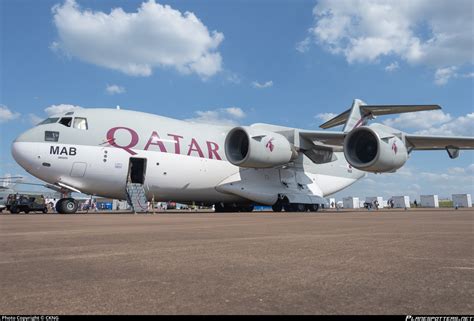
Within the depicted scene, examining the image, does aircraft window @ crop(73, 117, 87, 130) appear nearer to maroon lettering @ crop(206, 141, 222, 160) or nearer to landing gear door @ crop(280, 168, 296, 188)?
maroon lettering @ crop(206, 141, 222, 160)

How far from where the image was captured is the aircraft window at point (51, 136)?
1452 centimetres

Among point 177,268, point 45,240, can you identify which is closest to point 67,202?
point 45,240

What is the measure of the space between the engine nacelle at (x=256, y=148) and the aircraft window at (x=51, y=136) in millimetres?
6639

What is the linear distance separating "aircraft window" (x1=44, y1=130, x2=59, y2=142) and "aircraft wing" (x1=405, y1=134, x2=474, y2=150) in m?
14.5

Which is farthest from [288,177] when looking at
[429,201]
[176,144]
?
[429,201]

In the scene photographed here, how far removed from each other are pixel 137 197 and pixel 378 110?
14.6m

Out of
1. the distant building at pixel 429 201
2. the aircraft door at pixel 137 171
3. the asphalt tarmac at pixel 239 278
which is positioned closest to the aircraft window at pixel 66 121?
the aircraft door at pixel 137 171

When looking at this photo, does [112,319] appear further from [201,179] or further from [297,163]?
[297,163]

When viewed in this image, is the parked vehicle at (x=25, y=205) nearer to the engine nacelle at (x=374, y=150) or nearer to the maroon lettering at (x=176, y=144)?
the maroon lettering at (x=176, y=144)

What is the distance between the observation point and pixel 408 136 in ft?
56.2

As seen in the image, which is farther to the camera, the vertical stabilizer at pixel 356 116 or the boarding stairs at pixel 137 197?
the vertical stabilizer at pixel 356 116

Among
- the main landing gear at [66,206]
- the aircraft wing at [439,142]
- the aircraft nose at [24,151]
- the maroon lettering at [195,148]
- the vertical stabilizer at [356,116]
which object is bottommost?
the main landing gear at [66,206]

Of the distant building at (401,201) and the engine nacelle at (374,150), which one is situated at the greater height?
the engine nacelle at (374,150)

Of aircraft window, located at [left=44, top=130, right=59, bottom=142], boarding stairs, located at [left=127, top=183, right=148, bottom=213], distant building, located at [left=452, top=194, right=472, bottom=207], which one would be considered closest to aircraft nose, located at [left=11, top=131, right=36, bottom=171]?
aircraft window, located at [left=44, top=130, right=59, bottom=142]
